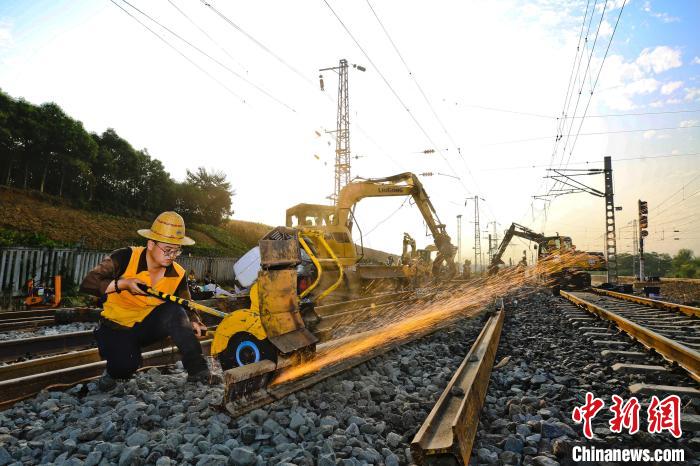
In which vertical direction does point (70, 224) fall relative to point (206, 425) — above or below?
above

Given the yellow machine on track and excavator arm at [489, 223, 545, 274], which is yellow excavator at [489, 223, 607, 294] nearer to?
excavator arm at [489, 223, 545, 274]

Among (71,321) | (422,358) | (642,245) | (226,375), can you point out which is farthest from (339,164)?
(226,375)

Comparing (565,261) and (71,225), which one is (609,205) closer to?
(565,261)

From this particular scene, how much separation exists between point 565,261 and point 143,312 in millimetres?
19156

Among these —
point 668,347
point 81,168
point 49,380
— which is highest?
point 81,168

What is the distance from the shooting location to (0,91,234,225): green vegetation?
110 feet

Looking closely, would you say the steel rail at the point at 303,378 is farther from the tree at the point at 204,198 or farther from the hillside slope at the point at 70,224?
the tree at the point at 204,198

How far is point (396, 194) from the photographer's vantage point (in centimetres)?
1313

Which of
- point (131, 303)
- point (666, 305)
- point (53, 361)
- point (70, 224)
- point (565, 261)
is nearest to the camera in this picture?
point (131, 303)

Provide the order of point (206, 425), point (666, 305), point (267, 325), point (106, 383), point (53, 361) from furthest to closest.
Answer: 1. point (666, 305)
2. point (53, 361)
3. point (106, 383)
4. point (267, 325)
5. point (206, 425)

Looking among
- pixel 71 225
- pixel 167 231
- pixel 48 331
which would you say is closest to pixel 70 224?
pixel 71 225

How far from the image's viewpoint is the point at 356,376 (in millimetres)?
3854

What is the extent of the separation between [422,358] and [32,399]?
394 centimetres

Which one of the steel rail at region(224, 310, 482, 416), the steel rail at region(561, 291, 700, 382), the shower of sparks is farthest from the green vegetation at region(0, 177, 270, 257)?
the steel rail at region(561, 291, 700, 382)
